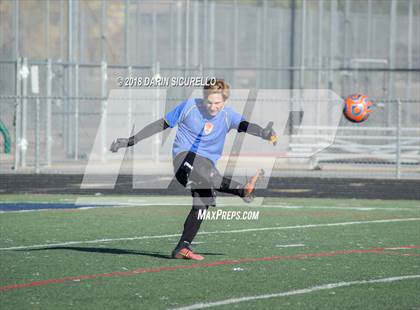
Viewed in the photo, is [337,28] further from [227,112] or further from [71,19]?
[227,112]

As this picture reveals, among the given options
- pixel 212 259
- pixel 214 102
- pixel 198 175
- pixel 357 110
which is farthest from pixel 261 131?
pixel 357 110

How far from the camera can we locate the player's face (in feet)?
32.4

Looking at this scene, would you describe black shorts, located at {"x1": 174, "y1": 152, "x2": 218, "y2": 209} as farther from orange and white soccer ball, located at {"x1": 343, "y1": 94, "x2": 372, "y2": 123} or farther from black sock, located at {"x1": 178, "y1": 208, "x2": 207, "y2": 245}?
orange and white soccer ball, located at {"x1": 343, "y1": 94, "x2": 372, "y2": 123}

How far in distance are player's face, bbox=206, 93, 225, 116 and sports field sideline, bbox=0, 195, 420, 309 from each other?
1.49 meters

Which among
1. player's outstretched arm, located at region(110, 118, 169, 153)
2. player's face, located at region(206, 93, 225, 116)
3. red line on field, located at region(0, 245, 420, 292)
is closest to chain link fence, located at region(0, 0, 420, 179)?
red line on field, located at region(0, 245, 420, 292)

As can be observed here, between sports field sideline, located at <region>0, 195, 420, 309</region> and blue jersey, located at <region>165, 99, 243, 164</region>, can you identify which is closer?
sports field sideline, located at <region>0, 195, 420, 309</region>

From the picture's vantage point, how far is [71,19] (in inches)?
1089

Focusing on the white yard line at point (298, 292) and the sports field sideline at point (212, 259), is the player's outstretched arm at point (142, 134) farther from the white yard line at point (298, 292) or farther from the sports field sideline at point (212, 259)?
the white yard line at point (298, 292)

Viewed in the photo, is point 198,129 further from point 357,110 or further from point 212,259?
point 357,110

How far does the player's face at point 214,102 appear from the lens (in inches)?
389

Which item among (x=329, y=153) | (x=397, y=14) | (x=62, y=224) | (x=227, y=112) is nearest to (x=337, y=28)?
(x=397, y=14)

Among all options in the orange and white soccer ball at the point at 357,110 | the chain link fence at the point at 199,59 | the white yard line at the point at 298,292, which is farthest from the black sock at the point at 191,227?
the chain link fence at the point at 199,59

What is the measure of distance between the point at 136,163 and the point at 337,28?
1505cm

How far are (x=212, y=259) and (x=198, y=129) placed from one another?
1301 millimetres
